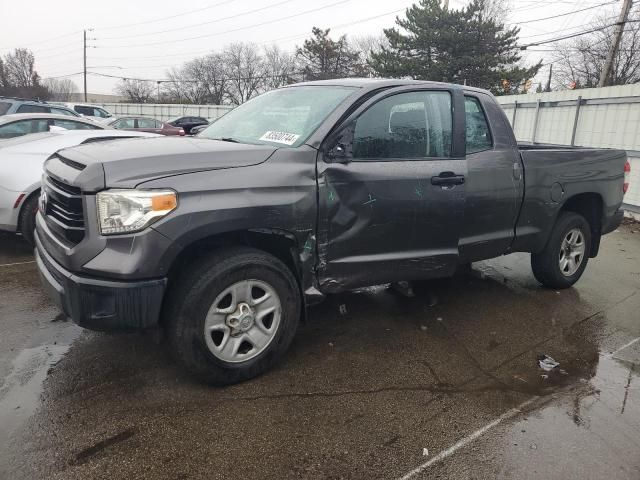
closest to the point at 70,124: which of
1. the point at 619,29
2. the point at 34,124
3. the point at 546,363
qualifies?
the point at 34,124

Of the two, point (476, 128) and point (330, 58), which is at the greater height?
point (330, 58)

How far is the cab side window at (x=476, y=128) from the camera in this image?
4027 mm

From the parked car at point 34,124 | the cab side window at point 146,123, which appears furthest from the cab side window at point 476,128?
the cab side window at point 146,123

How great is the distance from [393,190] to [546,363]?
5.49ft

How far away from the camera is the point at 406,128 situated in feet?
11.9

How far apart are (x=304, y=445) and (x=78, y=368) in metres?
1.63

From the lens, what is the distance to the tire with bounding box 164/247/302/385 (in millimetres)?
2811

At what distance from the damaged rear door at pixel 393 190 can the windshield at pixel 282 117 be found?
0.76 feet

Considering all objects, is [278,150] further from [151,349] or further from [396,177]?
[151,349]

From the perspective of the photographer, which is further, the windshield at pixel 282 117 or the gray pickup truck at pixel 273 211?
the windshield at pixel 282 117

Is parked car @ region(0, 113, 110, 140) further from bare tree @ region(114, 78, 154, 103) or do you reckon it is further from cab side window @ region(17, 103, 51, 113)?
bare tree @ region(114, 78, 154, 103)

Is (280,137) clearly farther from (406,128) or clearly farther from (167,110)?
(167,110)

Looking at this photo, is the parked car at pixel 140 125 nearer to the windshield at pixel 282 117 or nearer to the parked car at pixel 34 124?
the parked car at pixel 34 124

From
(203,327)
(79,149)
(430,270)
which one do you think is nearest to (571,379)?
(430,270)
